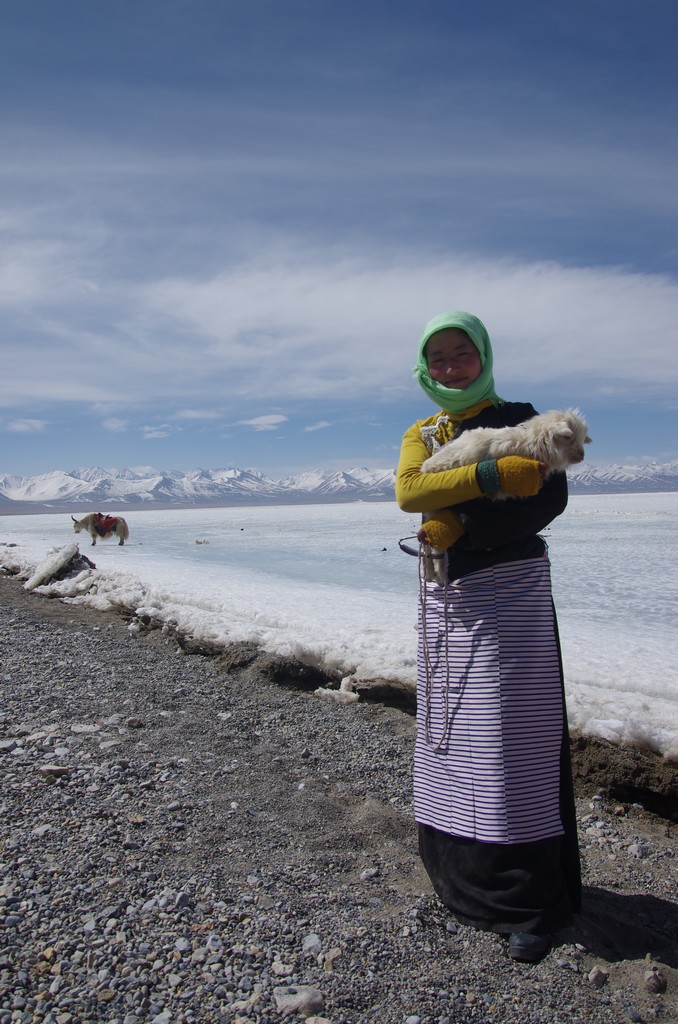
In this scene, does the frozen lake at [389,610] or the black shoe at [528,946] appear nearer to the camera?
the black shoe at [528,946]

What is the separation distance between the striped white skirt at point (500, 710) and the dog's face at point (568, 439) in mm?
357

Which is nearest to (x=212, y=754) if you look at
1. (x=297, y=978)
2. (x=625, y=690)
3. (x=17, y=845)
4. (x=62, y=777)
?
(x=62, y=777)

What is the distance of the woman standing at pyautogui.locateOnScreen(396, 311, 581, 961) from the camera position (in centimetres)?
209

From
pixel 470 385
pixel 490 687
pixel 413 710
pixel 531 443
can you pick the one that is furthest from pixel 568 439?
pixel 413 710

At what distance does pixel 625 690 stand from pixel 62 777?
3.35 metres

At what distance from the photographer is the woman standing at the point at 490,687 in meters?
2.09

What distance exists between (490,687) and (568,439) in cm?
79

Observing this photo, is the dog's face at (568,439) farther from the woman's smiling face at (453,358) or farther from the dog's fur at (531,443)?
the woman's smiling face at (453,358)

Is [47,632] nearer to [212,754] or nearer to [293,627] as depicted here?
[293,627]

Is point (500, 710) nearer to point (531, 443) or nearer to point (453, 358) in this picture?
point (531, 443)

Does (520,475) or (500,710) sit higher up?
(520,475)

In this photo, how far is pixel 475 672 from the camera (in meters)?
2.20

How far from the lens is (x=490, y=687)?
85.3 inches

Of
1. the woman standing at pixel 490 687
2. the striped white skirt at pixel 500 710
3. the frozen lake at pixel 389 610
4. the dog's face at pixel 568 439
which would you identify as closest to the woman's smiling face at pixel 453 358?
the woman standing at pixel 490 687
